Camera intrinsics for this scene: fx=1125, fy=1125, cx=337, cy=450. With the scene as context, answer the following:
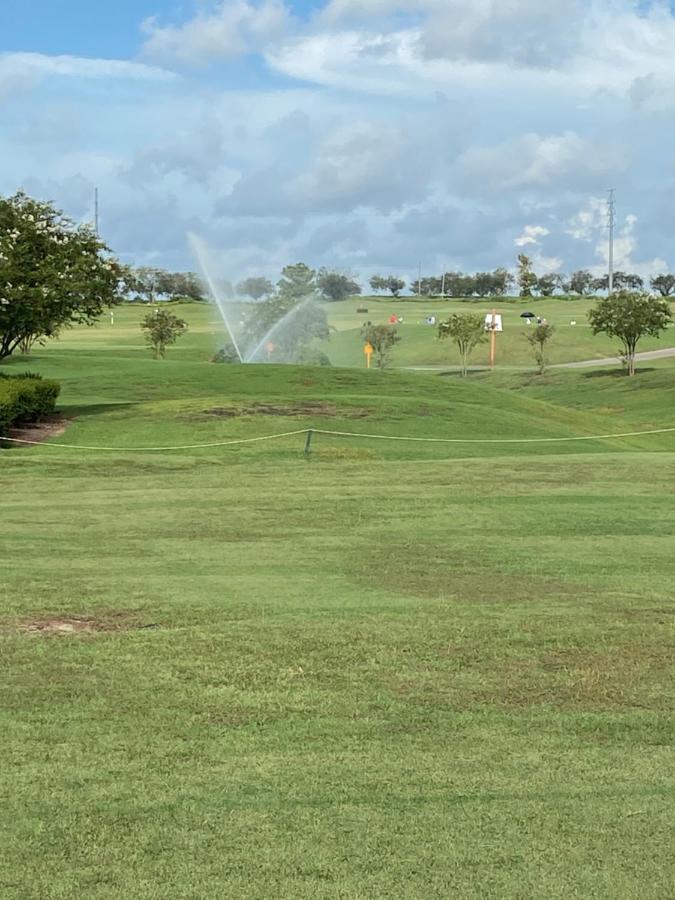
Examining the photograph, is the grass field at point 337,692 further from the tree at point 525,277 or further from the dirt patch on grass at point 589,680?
the tree at point 525,277

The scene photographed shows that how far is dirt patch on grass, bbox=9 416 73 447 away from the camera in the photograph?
2826cm

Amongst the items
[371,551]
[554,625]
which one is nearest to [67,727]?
[554,625]

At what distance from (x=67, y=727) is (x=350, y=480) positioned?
13.1 metres

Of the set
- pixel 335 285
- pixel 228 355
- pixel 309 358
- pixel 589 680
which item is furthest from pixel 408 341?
pixel 589 680

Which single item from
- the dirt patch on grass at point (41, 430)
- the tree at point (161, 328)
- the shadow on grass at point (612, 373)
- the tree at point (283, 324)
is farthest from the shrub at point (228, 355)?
the dirt patch on grass at point (41, 430)

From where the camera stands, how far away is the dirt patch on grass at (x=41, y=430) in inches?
1112

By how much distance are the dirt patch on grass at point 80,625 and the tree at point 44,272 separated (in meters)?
21.4

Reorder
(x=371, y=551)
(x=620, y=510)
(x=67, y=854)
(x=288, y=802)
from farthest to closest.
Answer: (x=620, y=510)
(x=371, y=551)
(x=288, y=802)
(x=67, y=854)

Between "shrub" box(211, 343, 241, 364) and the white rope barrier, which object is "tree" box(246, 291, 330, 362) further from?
the white rope barrier

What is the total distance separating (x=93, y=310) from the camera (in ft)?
105

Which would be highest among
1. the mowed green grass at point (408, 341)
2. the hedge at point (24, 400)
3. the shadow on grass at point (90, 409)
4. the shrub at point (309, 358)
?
the mowed green grass at point (408, 341)

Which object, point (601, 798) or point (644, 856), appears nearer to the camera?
point (644, 856)

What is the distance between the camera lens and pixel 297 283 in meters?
72.8

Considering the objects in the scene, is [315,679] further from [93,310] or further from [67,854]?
[93,310]
